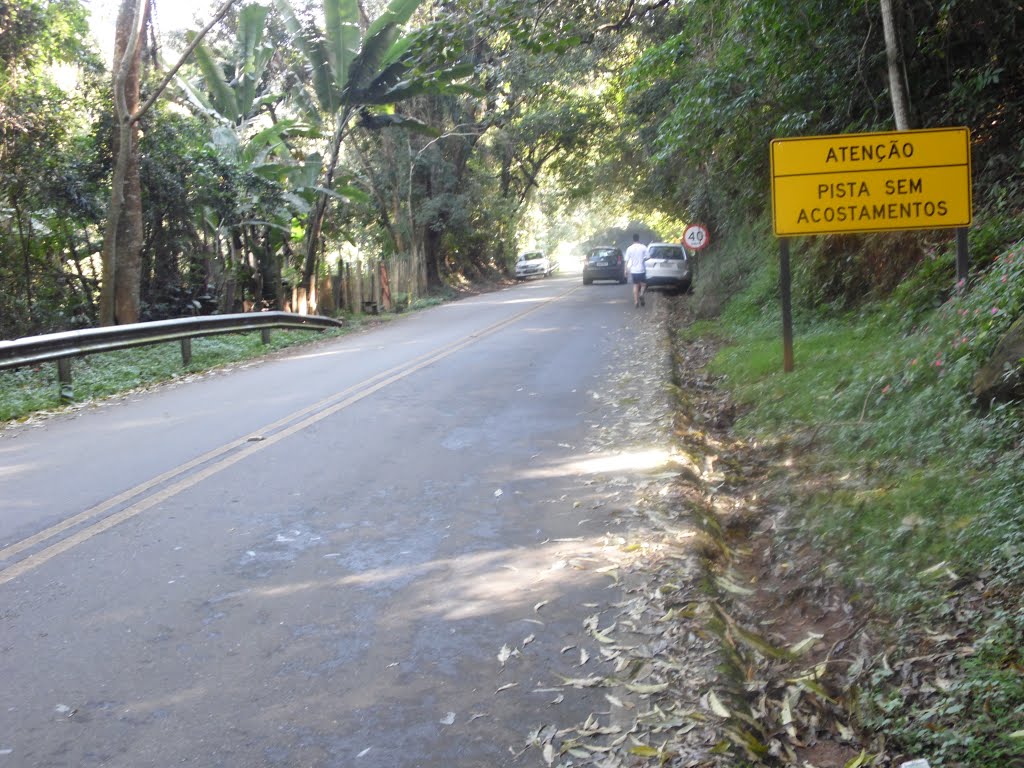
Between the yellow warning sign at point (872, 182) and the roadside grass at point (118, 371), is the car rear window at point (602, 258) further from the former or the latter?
the yellow warning sign at point (872, 182)

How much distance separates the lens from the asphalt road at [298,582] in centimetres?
389

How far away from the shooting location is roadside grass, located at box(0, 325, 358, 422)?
12.0 metres

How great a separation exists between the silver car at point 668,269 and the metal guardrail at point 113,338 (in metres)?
12.8

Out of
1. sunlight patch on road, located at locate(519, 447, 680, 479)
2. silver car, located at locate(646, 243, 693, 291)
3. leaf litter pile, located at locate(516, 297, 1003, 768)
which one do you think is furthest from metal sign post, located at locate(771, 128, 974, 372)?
silver car, located at locate(646, 243, 693, 291)

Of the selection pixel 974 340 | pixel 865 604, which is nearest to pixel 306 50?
pixel 974 340

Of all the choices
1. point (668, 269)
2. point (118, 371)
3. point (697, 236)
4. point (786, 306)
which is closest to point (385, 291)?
point (668, 269)

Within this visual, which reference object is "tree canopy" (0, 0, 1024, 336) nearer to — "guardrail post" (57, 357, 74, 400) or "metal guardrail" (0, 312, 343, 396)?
"metal guardrail" (0, 312, 343, 396)

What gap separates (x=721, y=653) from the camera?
4.48 m

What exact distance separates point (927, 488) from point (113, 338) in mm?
11490

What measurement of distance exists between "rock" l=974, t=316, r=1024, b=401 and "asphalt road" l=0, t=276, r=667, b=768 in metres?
2.66

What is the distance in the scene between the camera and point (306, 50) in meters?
21.4

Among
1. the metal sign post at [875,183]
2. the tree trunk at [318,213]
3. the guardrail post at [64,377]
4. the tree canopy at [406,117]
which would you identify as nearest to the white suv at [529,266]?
the tree canopy at [406,117]

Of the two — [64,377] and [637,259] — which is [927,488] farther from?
[637,259]

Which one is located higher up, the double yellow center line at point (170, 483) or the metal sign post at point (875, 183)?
the metal sign post at point (875, 183)
